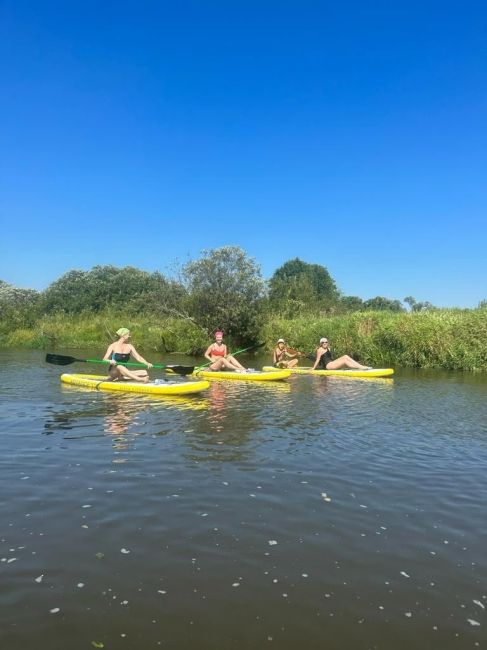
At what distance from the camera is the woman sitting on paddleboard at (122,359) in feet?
46.5

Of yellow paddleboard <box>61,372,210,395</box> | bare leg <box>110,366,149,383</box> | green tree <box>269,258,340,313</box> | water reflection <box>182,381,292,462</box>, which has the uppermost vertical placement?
green tree <box>269,258,340,313</box>

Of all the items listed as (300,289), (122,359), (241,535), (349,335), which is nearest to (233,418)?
(122,359)

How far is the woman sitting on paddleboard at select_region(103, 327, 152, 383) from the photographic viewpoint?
14.2m

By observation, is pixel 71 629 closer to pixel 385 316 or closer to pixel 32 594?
pixel 32 594

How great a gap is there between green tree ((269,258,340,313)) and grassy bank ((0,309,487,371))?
320 centimetres

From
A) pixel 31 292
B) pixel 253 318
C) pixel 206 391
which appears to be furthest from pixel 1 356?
pixel 31 292

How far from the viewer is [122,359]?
14.8 m

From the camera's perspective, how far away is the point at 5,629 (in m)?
3.50

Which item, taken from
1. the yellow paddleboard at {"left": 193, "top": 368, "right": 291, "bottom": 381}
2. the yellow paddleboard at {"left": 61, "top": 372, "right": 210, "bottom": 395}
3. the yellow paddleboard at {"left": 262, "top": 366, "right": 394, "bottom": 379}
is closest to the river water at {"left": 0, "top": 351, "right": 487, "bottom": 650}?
the yellow paddleboard at {"left": 61, "top": 372, "right": 210, "bottom": 395}

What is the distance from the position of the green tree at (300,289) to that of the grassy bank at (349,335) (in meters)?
3.20

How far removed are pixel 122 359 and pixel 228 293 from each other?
16.0 meters

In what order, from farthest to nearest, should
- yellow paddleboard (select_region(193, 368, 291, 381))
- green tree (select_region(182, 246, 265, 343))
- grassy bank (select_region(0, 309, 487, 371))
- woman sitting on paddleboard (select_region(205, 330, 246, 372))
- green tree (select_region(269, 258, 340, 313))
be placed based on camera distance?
green tree (select_region(269, 258, 340, 313)) < green tree (select_region(182, 246, 265, 343)) < grassy bank (select_region(0, 309, 487, 371)) < woman sitting on paddleboard (select_region(205, 330, 246, 372)) < yellow paddleboard (select_region(193, 368, 291, 381))

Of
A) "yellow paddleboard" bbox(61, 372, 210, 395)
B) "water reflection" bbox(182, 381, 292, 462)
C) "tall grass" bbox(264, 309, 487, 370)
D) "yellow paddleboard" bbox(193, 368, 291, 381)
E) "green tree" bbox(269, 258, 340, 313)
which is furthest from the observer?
"green tree" bbox(269, 258, 340, 313)

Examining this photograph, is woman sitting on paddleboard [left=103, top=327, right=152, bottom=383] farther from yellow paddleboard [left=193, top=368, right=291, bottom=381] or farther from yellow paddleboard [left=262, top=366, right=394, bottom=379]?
yellow paddleboard [left=262, top=366, right=394, bottom=379]
